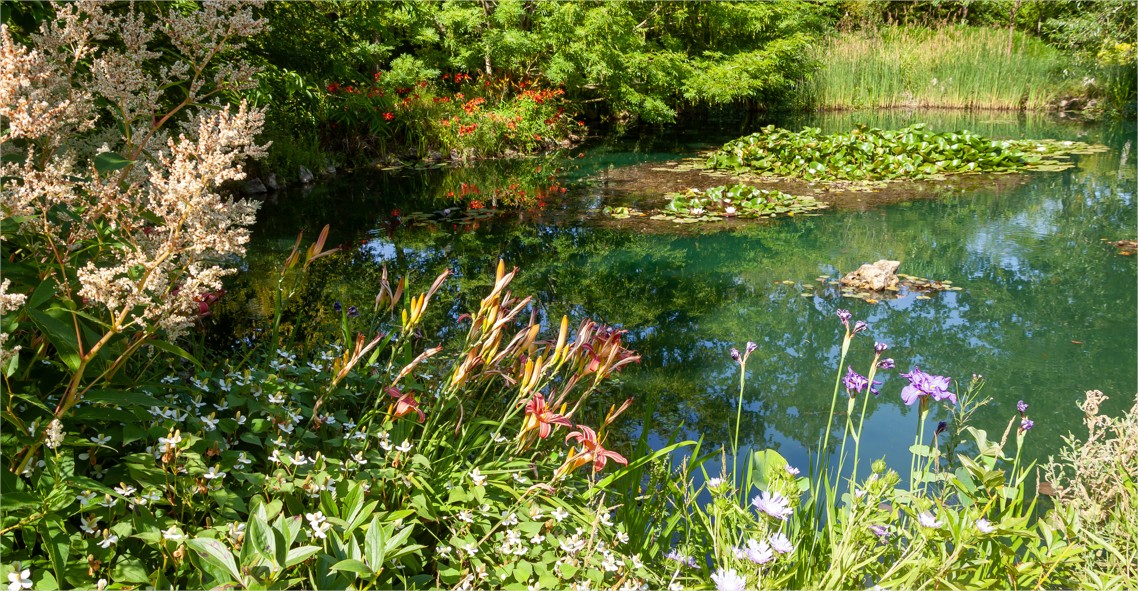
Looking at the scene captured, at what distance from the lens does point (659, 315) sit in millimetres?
4246

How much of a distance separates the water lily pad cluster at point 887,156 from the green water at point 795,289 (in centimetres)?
66

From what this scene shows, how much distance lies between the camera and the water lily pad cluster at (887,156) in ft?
28.0

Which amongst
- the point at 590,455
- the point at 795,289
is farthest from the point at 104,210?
the point at 795,289

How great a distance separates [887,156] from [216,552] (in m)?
8.81

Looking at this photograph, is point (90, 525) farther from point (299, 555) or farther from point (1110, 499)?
point (1110, 499)

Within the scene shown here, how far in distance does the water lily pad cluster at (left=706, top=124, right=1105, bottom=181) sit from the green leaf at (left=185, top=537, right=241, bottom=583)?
8.12 m

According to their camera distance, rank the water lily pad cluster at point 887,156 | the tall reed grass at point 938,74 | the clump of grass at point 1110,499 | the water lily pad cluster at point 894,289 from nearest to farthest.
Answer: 1. the clump of grass at point 1110,499
2. the water lily pad cluster at point 894,289
3. the water lily pad cluster at point 887,156
4. the tall reed grass at point 938,74

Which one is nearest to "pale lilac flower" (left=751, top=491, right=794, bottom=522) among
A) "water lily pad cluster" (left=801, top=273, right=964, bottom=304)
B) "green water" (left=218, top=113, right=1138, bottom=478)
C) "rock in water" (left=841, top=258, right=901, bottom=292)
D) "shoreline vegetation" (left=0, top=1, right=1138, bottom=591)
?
"shoreline vegetation" (left=0, top=1, right=1138, bottom=591)

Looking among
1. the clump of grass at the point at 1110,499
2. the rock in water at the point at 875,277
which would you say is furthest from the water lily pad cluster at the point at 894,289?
the clump of grass at the point at 1110,499

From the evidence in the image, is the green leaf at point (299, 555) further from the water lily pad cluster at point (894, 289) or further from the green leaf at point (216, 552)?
the water lily pad cluster at point (894, 289)

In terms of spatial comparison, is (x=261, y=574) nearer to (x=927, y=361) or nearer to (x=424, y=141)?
(x=927, y=361)

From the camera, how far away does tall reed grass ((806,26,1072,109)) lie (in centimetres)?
1445

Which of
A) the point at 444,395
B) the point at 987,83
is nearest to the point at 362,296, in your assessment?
the point at 444,395

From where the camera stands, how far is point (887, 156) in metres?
8.72
